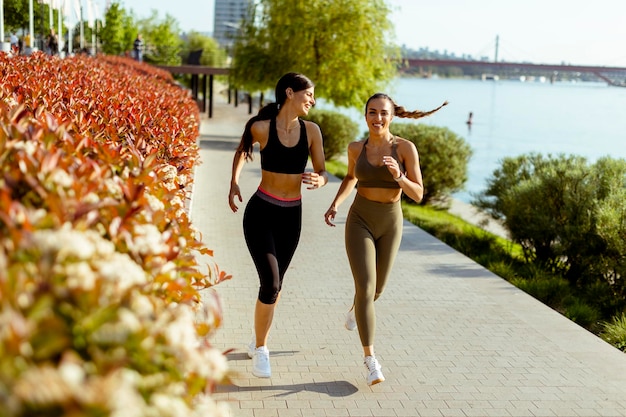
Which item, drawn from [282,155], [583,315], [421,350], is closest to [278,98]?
[282,155]

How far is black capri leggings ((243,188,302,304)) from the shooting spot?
5.52 meters

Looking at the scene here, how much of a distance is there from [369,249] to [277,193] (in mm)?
752

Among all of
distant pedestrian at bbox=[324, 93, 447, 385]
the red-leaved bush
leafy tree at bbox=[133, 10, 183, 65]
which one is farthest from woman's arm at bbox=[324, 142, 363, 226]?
leafy tree at bbox=[133, 10, 183, 65]

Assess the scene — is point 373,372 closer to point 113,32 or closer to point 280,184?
point 280,184

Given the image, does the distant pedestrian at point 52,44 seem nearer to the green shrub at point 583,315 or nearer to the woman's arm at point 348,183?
the green shrub at point 583,315

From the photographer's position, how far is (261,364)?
551 centimetres

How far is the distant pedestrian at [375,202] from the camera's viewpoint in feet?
18.2

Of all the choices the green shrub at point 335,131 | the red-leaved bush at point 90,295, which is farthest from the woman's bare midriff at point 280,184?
the green shrub at point 335,131

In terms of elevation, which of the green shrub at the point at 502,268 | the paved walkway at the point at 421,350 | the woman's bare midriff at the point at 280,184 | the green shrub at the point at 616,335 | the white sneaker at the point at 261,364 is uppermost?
the woman's bare midriff at the point at 280,184

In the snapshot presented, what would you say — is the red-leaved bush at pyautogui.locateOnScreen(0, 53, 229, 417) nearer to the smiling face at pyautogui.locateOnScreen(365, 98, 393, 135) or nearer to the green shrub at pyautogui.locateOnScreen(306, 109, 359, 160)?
the smiling face at pyautogui.locateOnScreen(365, 98, 393, 135)

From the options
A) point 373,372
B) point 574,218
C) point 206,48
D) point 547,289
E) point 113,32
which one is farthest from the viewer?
point 206,48

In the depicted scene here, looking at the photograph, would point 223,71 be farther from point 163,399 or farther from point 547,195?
point 163,399

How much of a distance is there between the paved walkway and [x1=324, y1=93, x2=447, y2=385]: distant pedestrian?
1.78 feet

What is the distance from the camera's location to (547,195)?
11562 mm
